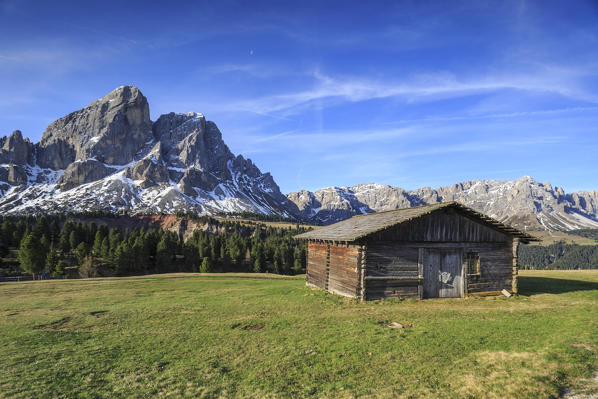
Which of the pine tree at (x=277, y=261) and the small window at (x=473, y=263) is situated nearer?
the small window at (x=473, y=263)

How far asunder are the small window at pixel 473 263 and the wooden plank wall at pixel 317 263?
1112cm

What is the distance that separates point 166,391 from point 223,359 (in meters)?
2.65

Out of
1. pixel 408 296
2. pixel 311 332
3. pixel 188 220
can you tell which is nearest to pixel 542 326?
pixel 408 296

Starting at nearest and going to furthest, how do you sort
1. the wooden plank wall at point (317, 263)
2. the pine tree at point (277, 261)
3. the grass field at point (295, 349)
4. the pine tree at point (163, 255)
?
1. the grass field at point (295, 349)
2. the wooden plank wall at point (317, 263)
3. the pine tree at point (163, 255)
4. the pine tree at point (277, 261)

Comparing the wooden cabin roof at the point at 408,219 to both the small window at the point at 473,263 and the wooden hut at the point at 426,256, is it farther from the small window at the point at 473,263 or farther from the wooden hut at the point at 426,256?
the small window at the point at 473,263

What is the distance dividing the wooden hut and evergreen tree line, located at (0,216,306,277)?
6852 cm

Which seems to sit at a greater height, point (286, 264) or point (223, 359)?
point (223, 359)

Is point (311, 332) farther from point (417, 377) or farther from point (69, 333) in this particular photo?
point (69, 333)

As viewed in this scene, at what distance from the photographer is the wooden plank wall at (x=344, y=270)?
23078 mm

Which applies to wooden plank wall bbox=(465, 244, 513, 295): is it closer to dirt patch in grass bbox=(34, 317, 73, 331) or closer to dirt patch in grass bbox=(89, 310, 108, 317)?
dirt patch in grass bbox=(89, 310, 108, 317)

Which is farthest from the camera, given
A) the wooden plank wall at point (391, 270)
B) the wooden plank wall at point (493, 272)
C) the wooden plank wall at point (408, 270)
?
the wooden plank wall at point (493, 272)

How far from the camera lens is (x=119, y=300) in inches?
916

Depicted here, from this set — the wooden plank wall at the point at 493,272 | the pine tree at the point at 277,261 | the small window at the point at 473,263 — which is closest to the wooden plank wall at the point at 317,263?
the small window at the point at 473,263

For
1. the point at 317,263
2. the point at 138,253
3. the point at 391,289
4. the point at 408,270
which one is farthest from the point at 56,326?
the point at 138,253
